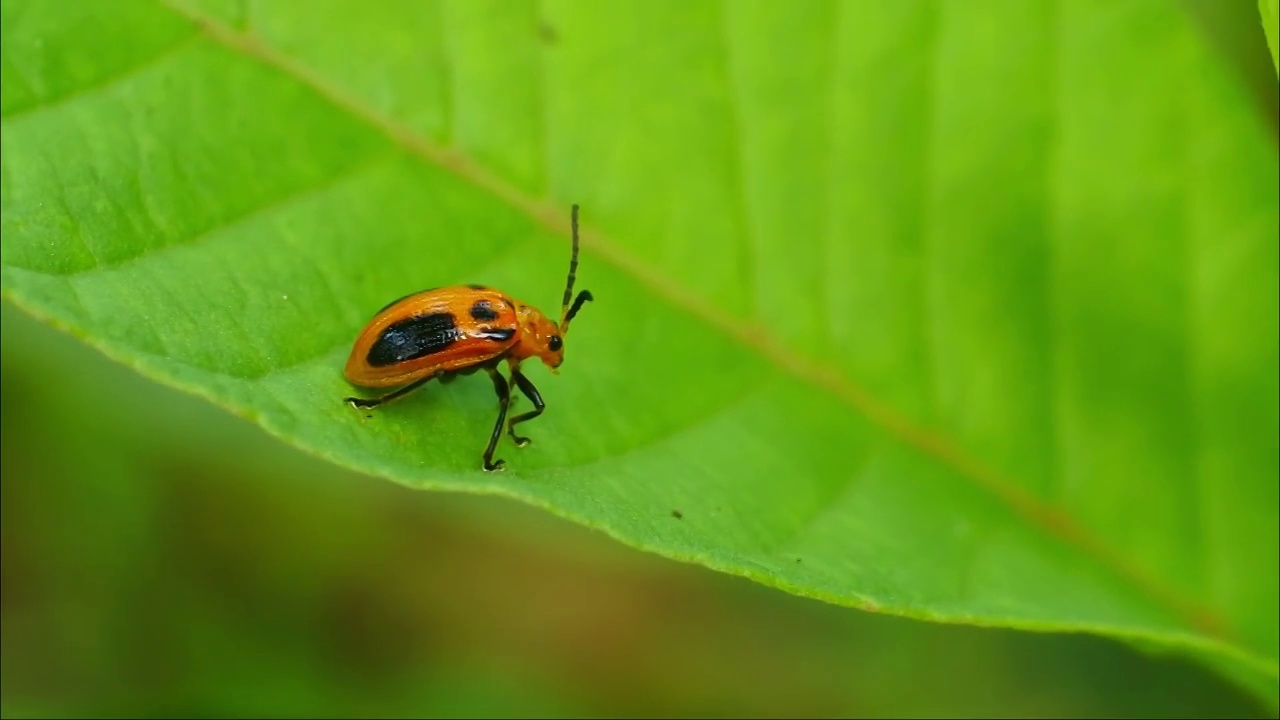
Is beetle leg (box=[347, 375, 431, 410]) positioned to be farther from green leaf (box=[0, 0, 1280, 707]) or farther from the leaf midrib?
the leaf midrib

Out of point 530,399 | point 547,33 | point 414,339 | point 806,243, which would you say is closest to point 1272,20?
point 806,243

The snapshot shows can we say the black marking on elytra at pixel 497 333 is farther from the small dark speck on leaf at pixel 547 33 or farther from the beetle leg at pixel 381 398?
the small dark speck on leaf at pixel 547 33

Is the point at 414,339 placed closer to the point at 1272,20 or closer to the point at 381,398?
the point at 381,398

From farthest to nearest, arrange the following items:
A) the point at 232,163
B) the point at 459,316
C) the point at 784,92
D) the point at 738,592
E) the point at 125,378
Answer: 1. the point at 738,592
2. the point at 125,378
3. the point at 784,92
4. the point at 459,316
5. the point at 232,163

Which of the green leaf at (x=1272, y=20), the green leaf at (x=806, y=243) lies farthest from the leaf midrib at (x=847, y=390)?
the green leaf at (x=1272, y=20)

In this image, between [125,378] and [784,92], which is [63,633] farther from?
[784,92]

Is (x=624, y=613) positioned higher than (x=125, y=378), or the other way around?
(x=125, y=378)

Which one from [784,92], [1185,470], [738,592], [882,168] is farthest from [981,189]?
[738,592]
